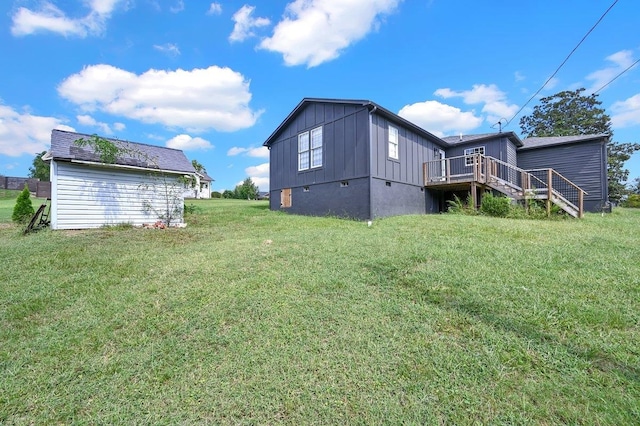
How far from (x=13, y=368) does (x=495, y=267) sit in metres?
5.62

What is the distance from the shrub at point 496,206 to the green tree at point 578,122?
3197 cm

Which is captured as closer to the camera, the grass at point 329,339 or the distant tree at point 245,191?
the grass at point 329,339

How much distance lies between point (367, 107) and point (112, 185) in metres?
9.35

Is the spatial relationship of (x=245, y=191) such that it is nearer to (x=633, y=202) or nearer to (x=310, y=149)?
(x=310, y=149)

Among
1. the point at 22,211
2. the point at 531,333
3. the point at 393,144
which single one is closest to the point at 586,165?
the point at 393,144

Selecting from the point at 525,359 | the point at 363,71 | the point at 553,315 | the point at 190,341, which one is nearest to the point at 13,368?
the point at 190,341

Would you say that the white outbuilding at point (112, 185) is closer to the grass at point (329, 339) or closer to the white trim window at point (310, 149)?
the grass at point (329, 339)

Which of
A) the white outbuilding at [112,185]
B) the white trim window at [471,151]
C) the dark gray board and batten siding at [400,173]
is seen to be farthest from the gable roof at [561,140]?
the white outbuilding at [112,185]

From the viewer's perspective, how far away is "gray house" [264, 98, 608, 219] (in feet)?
36.2

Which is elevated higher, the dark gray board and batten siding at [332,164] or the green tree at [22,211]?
the dark gray board and batten siding at [332,164]

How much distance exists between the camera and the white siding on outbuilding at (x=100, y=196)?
8.67 m

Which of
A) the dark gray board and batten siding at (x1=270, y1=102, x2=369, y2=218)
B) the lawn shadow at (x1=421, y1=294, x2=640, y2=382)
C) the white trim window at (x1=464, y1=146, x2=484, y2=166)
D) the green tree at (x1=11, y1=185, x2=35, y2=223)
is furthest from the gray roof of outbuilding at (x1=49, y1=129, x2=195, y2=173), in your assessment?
the white trim window at (x1=464, y1=146, x2=484, y2=166)

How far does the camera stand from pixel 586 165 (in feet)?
49.5

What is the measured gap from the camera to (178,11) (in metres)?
9.14
